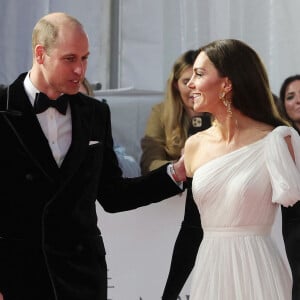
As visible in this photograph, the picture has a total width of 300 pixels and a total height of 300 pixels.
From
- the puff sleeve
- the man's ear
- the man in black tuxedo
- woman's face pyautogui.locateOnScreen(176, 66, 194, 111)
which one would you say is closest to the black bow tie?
the man in black tuxedo

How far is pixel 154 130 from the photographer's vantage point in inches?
232

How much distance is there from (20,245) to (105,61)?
332 cm

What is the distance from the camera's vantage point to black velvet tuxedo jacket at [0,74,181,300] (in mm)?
3951

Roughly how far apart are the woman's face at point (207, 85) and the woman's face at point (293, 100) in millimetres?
2173

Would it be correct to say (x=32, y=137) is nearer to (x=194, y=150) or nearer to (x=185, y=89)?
(x=194, y=150)

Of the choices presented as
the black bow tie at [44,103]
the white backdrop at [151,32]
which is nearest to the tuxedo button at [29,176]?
the black bow tie at [44,103]

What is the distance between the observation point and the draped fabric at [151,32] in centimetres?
708

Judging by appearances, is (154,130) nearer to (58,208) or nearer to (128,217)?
(128,217)

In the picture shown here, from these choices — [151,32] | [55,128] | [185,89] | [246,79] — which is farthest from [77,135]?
[151,32]

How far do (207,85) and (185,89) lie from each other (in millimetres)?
1734

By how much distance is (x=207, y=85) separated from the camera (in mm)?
4148

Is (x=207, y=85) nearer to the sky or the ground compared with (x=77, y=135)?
nearer to the sky

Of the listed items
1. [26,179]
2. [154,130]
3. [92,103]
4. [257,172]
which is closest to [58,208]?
[26,179]

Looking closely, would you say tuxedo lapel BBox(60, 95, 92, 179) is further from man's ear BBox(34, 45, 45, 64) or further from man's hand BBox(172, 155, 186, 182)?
man's hand BBox(172, 155, 186, 182)
